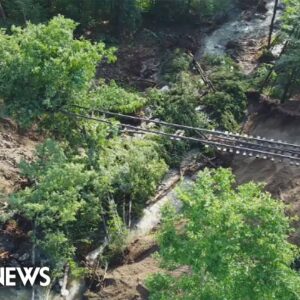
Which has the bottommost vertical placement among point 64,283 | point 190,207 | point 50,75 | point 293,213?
point 64,283

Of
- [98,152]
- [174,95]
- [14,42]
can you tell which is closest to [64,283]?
[98,152]

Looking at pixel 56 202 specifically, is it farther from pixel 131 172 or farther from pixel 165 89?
pixel 165 89

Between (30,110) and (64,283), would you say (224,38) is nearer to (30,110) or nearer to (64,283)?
(30,110)

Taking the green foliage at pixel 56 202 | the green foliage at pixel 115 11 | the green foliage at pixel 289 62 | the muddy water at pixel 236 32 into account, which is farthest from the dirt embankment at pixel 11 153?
the muddy water at pixel 236 32

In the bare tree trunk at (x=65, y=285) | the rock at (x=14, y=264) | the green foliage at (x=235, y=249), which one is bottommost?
the bare tree trunk at (x=65, y=285)

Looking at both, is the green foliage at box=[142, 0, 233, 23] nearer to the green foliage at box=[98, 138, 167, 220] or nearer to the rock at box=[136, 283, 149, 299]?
the green foliage at box=[98, 138, 167, 220]

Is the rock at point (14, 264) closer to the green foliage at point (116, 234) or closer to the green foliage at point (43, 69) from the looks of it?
the green foliage at point (116, 234)

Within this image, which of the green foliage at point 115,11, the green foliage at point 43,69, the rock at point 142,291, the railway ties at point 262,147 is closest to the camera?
the railway ties at point 262,147
